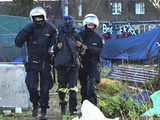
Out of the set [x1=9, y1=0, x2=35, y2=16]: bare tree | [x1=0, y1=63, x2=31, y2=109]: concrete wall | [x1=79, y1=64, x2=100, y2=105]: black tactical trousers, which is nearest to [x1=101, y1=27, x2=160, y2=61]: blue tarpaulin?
[x1=0, y1=63, x2=31, y2=109]: concrete wall

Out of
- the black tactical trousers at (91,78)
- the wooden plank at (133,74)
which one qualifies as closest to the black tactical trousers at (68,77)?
the black tactical trousers at (91,78)

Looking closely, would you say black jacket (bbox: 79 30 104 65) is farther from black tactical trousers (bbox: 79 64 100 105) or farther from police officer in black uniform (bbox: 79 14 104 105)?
black tactical trousers (bbox: 79 64 100 105)

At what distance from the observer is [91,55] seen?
6.60m

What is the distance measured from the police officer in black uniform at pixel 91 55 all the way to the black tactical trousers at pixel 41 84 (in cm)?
66

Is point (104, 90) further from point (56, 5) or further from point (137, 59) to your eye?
point (56, 5)

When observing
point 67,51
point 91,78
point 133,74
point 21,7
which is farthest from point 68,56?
point 21,7

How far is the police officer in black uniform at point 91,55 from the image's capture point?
6516 mm

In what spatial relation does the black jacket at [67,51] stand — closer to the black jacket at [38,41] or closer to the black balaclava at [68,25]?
the black balaclava at [68,25]

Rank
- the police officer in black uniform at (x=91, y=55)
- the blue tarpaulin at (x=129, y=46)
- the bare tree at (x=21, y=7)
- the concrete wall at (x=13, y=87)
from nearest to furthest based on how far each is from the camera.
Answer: the police officer in black uniform at (x=91, y=55) → the concrete wall at (x=13, y=87) → the blue tarpaulin at (x=129, y=46) → the bare tree at (x=21, y=7)

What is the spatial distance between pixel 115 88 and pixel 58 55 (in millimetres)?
3471

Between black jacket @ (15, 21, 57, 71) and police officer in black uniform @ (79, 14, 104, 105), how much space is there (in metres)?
0.60

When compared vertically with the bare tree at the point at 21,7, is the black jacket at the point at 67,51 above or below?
below

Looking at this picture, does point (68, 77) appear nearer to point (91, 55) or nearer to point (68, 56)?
point (68, 56)

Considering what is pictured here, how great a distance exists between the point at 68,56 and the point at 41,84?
71 cm
